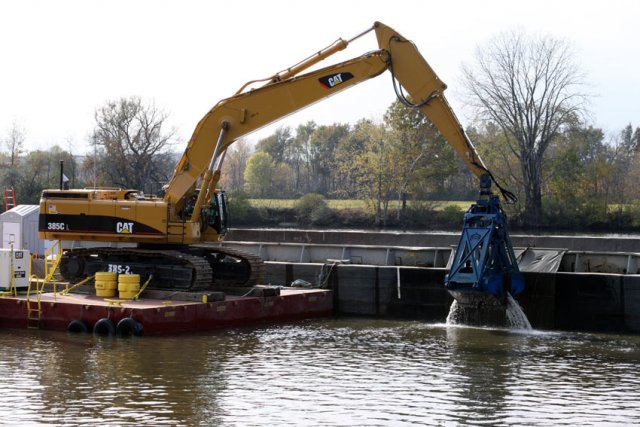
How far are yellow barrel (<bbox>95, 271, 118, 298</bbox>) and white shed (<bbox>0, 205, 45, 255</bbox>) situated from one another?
9276 millimetres

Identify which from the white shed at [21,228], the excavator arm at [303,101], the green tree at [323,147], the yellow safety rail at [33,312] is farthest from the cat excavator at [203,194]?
the green tree at [323,147]

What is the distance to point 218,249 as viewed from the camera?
26.2 m

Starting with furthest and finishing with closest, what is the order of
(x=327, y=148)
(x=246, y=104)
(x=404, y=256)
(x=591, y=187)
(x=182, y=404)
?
(x=327, y=148) < (x=591, y=187) < (x=404, y=256) < (x=246, y=104) < (x=182, y=404)

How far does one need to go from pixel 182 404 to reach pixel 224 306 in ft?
26.6

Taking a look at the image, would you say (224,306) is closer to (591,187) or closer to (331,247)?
(331,247)

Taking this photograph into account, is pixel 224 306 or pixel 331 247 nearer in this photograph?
pixel 224 306

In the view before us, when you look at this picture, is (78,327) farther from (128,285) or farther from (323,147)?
(323,147)

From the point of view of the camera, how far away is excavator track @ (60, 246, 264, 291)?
24.9 m

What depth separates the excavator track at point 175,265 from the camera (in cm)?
2492

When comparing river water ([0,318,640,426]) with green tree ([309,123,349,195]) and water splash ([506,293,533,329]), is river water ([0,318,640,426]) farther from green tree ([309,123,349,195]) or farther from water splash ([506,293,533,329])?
green tree ([309,123,349,195])

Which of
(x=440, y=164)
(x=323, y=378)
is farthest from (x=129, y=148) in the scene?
(x=323, y=378)

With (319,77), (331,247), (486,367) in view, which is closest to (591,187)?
(331,247)

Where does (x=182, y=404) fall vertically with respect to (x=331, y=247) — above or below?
below

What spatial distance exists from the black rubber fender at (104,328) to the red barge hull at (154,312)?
198 mm
